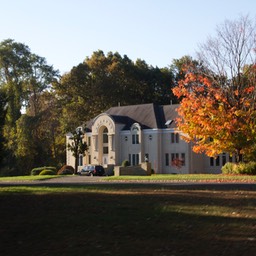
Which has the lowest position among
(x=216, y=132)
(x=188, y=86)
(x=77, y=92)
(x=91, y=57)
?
(x=216, y=132)

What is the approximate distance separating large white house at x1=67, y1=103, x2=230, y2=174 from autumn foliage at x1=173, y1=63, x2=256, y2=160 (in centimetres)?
1568

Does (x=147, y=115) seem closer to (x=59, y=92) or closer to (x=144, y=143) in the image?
(x=144, y=143)

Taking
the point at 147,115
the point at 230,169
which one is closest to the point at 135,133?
the point at 147,115

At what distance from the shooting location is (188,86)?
4222cm

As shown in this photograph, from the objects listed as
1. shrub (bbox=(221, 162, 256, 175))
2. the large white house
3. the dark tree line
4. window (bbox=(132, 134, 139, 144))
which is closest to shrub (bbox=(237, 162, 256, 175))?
shrub (bbox=(221, 162, 256, 175))

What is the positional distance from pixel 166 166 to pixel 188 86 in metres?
18.9

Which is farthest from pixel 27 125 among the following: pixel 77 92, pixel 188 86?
pixel 188 86

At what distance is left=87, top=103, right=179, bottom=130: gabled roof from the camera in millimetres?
60656

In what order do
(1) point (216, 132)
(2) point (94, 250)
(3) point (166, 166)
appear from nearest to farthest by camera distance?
(2) point (94, 250) < (1) point (216, 132) < (3) point (166, 166)

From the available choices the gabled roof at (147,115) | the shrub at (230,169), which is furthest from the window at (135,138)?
the shrub at (230,169)

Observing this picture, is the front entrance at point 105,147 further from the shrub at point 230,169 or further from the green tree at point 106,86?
the shrub at point 230,169

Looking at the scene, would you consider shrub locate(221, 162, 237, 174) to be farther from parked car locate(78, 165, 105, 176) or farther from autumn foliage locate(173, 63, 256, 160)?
parked car locate(78, 165, 105, 176)

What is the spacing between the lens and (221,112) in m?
38.6

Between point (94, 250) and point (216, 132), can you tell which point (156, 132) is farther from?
point (94, 250)
